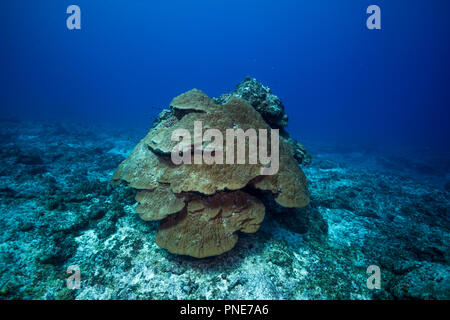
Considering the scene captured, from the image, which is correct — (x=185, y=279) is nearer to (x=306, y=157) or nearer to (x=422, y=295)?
(x=422, y=295)

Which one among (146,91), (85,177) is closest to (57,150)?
(85,177)

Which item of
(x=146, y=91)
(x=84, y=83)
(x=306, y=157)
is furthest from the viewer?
(x=146, y=91)

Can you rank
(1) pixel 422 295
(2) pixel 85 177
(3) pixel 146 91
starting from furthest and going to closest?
1. (3) pixel 146 91
2. (2) pixel 85 177
3. (1) pixel 422 295

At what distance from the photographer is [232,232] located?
3.79 metres

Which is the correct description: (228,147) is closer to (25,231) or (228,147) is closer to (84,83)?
(25,231)

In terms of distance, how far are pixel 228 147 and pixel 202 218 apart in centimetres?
175

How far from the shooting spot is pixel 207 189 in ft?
11.9

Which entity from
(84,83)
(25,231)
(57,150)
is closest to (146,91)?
(84,83)

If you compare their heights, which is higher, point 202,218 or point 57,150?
point 57,150

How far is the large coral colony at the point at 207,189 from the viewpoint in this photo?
12.3 ft

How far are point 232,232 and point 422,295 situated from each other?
12.0 ft

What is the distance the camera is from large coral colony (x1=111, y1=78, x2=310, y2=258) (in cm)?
374

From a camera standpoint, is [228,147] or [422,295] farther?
[228,147]
